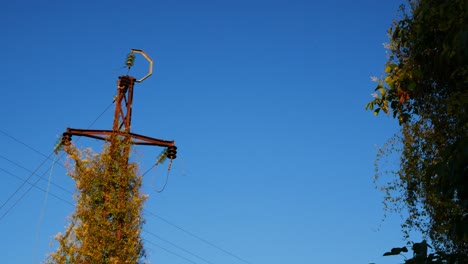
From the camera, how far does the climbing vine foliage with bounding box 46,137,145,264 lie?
46.1ft

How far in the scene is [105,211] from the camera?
14461 mm

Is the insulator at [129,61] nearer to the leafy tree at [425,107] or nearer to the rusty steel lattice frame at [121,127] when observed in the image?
the rusty steel lattice frame at [121,127]

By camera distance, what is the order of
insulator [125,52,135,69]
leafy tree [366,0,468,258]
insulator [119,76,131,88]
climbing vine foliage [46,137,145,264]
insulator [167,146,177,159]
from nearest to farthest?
leafy tree [366,0,468,258] < climbing vine foliage [46,137,145,264] < insulator [119,76,131,88] < insulator [167,146,177,159] < insulator [125,52,135,69]

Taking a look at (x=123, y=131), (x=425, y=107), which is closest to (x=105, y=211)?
(x=123, y=131)

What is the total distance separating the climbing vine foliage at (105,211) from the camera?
14.1m

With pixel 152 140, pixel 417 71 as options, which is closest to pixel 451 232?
pixel 417 71

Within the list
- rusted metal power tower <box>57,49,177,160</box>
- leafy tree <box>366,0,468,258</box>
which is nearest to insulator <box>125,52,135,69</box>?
rusted metal power tower <box>57,49,177,160</box>

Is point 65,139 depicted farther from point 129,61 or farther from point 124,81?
point 129,61

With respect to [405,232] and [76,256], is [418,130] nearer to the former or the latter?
[405,232]

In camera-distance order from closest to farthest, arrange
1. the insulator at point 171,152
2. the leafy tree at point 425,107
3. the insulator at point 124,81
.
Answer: the leafy tree at point 425,107 → the insulator at point 124,81 → the insulator at point 171,152

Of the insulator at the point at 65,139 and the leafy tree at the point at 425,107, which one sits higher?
the insulator at the point at 65,139

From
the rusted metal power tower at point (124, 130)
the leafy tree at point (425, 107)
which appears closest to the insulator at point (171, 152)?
the rusted metal power tower at point (124, 130)

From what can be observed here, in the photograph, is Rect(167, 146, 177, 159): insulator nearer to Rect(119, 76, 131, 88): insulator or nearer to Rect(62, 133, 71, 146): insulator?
Rect(119, 76, 131, 88): insulator

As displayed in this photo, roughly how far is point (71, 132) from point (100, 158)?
1.55 meters
